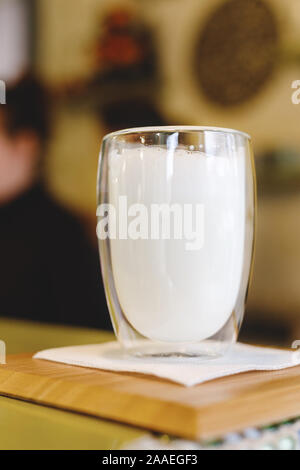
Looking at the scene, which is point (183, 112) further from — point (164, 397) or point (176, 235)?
point (164, 397)

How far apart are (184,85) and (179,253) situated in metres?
0.52

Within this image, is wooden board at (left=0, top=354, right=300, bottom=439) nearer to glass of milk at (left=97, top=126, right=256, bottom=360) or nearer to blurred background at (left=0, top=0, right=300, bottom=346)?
glass of milk at (left=97, top=126, right=256, bottom=360)

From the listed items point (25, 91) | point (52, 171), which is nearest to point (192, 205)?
→ point (52, 171)

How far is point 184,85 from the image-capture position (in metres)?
1.00

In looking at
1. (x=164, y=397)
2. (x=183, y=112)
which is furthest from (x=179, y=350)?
(x=183, y=112)

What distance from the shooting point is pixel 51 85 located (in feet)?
4.24

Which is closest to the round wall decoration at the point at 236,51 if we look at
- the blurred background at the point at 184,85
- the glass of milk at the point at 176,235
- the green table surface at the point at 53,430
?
the blurred background at the point at 184,85

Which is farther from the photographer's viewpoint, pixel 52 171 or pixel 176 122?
pixel 52 171

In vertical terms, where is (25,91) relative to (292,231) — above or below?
above

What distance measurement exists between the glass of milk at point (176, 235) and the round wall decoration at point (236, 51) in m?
0.34

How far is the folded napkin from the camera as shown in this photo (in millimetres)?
486

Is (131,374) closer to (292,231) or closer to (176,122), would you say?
(292,231)

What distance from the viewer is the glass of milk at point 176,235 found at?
0.55 meters
